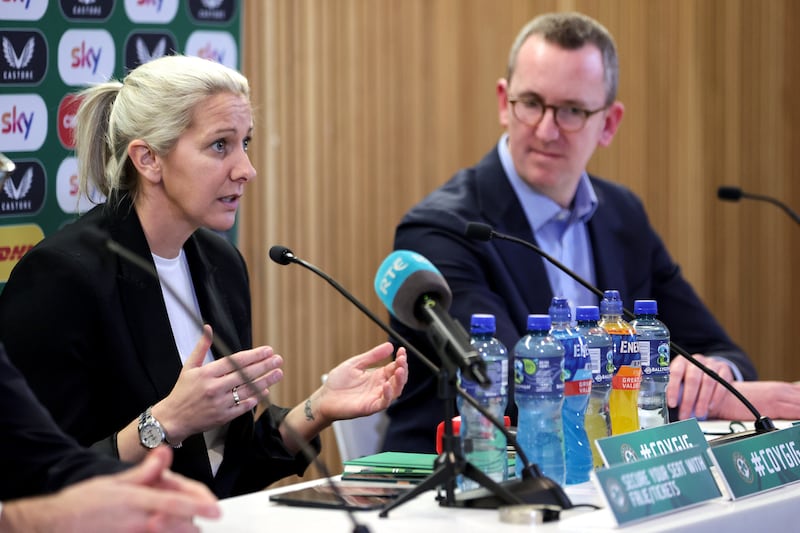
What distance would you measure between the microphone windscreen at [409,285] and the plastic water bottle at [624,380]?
575mm

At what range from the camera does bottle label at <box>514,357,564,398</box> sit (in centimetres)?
201

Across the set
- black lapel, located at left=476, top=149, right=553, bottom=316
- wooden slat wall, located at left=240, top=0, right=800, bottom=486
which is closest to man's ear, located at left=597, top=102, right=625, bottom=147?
black lapel, located at left=476, top=149, right=553, bottom=316

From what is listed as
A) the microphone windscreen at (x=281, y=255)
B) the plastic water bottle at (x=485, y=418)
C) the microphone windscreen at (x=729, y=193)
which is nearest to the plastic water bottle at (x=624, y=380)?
the plastic water bottle at (x=485, y=418)

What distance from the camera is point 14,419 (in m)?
1.74

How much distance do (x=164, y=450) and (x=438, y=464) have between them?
517mm

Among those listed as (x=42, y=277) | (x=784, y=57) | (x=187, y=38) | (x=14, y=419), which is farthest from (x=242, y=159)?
(x=784, y=57)

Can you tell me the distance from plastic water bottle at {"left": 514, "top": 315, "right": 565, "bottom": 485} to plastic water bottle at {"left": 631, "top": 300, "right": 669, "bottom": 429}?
0.33 metres

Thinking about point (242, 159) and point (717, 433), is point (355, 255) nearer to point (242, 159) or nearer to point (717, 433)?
point (242, 159)

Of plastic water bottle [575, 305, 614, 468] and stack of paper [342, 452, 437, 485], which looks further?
plastic water bottle [575, 305, 614, 468]

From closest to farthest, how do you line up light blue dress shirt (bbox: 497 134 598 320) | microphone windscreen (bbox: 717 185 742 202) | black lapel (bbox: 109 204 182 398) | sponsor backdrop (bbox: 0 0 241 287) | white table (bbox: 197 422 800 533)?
white table (bbox: 197 422 800 533) < black lapel (bbox: 109 204 182 398) < sponsor backdrop (bbox: 0 0 241 287) < light blue dress shirt (bbox: 497 134 598 320) < microphone windscreen (bbox: 717 185 742 202)

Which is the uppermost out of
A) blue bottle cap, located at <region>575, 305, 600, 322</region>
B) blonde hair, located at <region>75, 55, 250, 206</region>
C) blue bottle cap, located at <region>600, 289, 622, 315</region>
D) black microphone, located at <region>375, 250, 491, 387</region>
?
blonde hair, located at <region>75, 55, 250, 206</region>

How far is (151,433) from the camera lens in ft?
7.50

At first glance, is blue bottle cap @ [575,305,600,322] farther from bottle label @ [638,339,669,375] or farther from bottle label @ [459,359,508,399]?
bottle label @ [459,359,508,399]

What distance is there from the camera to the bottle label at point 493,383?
6.48 feet
